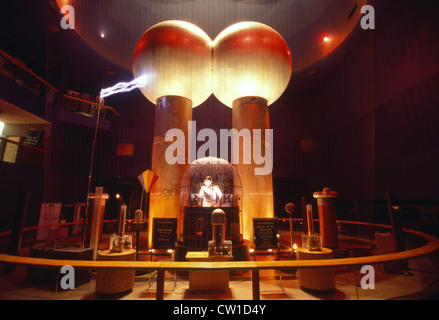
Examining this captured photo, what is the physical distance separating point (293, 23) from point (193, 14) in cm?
521

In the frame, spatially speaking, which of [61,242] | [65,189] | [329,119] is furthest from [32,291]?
[329,119]

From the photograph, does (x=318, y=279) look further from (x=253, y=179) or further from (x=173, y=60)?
(x=173, y=60)

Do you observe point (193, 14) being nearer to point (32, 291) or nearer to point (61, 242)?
point (61, 242)

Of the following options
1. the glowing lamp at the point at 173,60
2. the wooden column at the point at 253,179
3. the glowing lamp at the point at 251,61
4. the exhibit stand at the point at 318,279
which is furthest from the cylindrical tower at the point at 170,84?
the exhibit stand at the point at 318,279

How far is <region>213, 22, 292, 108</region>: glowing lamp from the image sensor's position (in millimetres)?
7238

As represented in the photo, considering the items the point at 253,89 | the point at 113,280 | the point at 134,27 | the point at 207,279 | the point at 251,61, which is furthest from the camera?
the point at 134,27

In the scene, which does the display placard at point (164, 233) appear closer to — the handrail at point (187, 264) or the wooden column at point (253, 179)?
the handrail at point (187, 264)

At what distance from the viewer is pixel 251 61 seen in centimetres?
725

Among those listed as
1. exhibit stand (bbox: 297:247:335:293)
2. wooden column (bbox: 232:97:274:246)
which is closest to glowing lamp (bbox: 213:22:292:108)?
wooden column (bbox: 232:97:274:246)

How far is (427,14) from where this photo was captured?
291 inches

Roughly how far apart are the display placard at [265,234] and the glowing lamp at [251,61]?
4.11 m

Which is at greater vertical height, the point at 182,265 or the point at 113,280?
the point at 182,265

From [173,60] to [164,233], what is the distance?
5.23 metres

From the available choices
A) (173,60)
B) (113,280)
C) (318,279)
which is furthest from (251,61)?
(113,280)
